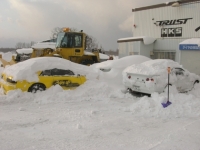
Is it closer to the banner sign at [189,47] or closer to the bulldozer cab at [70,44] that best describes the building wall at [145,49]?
the banner sign at [189,47]

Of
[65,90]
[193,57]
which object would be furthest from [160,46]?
[65,90]

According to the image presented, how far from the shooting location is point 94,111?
7.66 metres

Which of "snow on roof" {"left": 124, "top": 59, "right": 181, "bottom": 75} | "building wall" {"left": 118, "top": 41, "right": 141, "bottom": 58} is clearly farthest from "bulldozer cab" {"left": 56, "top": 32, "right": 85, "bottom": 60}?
"building wall" {"left": 118, "top": 41, "right": 141, "bottom": 58}

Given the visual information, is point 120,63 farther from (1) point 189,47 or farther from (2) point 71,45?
(1) point 189,47

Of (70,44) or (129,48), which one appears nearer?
(70,44)

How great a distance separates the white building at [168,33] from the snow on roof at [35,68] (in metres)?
9.41

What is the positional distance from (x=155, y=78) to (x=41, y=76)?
15.2 ft

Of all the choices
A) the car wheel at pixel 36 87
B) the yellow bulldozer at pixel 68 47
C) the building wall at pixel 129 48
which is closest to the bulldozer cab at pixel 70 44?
the yellow bulldozer at pixel 68 47

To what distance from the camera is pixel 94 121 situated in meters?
6.76

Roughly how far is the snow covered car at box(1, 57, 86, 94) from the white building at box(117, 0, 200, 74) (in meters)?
10.0

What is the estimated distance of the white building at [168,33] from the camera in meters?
17.8

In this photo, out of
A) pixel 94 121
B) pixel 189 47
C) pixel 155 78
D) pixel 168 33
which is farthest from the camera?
pixel 168 33

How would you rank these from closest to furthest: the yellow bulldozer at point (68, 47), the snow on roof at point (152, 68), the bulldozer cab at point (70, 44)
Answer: the snow on roof at point (152, 68), the yellow bulldozer at point (68, 47), the bulldozer cab at point (70, 44)

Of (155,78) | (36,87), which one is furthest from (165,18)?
(36,87)
